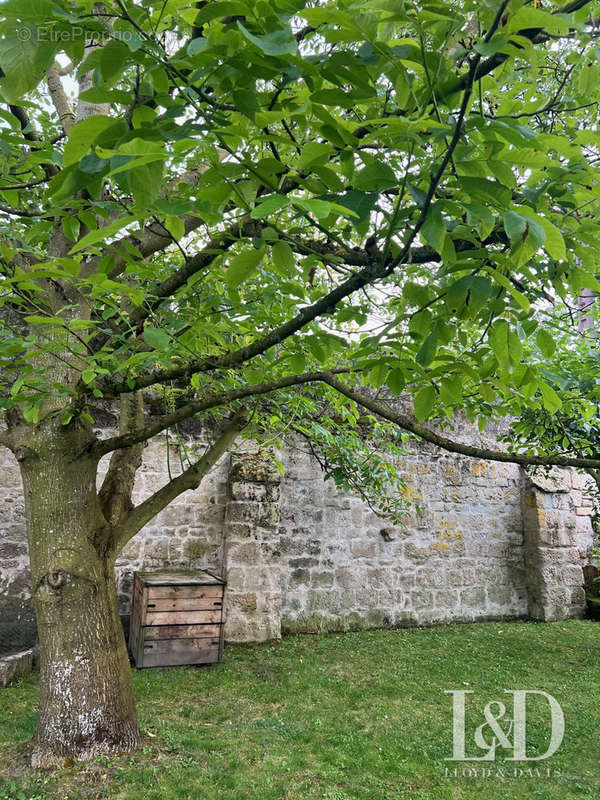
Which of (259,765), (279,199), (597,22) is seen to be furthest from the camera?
(259,765)

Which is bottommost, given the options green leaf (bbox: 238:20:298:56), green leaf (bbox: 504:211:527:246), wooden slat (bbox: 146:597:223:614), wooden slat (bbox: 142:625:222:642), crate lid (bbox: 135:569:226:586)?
wooden slat (bbox: 142:625:222:642)

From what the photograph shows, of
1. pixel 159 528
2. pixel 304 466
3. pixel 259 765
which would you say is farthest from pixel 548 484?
pixel 259 765

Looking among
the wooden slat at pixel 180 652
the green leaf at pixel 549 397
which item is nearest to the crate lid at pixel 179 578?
the wooden slat at pixel 180 652

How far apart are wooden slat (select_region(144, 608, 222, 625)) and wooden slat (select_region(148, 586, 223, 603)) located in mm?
131

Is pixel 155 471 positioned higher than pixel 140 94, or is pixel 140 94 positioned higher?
pixel 140 94

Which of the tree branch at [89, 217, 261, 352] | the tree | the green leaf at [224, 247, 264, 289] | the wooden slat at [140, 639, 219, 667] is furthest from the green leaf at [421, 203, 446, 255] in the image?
the wooden slat at [140, 639, 219, 667]

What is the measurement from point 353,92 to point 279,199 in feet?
1.15

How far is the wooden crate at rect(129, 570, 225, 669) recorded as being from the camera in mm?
5008

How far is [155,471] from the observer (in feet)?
20.4

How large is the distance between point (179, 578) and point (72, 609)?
222cm

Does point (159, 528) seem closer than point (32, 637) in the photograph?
No

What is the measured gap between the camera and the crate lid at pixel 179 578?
16.5ft

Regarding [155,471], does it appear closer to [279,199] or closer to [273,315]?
[273,315]

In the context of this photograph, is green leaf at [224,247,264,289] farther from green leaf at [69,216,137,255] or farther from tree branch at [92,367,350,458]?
tree branch at [92,367,350,458]
